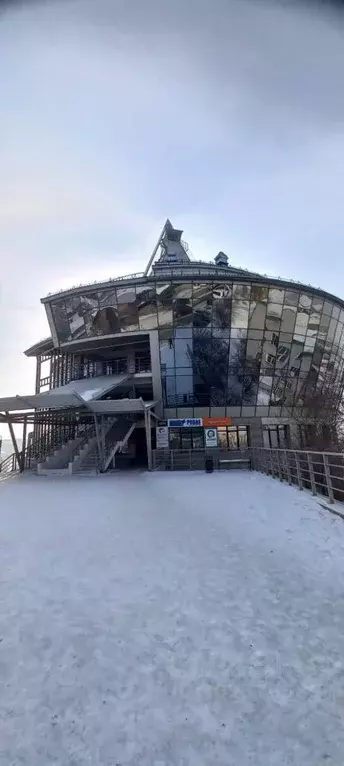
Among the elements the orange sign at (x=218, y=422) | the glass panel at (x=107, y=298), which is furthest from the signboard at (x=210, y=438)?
the glass panel at (x=107, y=298)

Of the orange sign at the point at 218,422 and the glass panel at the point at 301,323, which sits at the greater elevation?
the glass panel at the point at 301,323

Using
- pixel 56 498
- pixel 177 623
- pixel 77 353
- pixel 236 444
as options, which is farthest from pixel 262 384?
pixel 177 623

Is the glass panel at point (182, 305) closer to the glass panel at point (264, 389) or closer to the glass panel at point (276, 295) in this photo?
the glass panel at point (276, 295)

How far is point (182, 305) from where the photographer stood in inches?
1210

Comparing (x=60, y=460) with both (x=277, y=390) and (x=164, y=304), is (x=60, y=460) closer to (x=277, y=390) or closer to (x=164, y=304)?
(x=164, y=304)

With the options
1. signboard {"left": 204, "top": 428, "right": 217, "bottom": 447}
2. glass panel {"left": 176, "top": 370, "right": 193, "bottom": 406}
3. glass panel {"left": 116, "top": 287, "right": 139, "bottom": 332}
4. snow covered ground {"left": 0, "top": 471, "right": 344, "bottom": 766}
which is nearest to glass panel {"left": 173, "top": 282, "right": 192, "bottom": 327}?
glass panel {"left": 116, "top": 287, "right": 139, "bottom": 332}

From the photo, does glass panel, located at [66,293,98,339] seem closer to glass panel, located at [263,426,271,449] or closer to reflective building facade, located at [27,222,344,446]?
reflective building facade, located at [27,222,344,446]

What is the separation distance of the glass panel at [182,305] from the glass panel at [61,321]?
9851 millimetres

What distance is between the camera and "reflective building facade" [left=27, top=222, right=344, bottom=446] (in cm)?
3080

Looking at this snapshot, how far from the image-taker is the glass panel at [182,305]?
30.6 metres

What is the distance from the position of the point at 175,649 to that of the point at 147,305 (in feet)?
94.2

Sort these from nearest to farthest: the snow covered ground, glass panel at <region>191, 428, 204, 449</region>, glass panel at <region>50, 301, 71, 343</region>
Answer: the snow covered ground → glass panel at <region>191, 428, 204, 449</region> → glass panel at <region>50, 301, 71, 343</region>

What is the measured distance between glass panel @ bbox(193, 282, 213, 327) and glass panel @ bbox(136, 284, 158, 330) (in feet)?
10.6

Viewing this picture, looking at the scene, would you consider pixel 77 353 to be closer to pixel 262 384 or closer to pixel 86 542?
pixel 262 384
